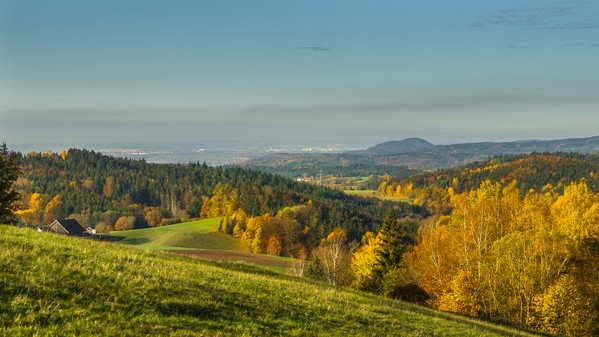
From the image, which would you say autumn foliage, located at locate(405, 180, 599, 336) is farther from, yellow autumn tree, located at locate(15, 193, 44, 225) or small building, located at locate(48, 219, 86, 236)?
yellow autumn tree, located at locate(15, 193, 44, 225)

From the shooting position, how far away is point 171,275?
A: 18844mm

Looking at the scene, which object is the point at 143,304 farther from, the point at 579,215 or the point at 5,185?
the point at 579,215

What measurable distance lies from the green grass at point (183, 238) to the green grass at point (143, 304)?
367 feet

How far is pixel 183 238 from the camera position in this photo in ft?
443

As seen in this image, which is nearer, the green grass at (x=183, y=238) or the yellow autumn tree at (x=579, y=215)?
the yellow autumn tree at (x=579, y=215)

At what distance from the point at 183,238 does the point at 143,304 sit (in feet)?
413

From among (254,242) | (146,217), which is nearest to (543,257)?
(254,242)

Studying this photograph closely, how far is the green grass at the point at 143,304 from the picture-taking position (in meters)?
11.8

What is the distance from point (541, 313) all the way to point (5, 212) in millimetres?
52592

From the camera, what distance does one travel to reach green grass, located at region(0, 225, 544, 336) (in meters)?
11.8

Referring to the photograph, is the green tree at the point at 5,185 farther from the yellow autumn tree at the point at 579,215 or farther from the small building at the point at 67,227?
the small building at the point at 67,227

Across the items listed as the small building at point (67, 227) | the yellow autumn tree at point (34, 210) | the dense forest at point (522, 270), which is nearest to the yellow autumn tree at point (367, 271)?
the dense forest at point (522, 270)

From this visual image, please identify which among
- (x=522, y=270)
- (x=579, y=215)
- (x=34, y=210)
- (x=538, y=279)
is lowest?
→ (x=34, y=210)

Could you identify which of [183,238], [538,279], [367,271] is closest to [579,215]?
[538,279]
